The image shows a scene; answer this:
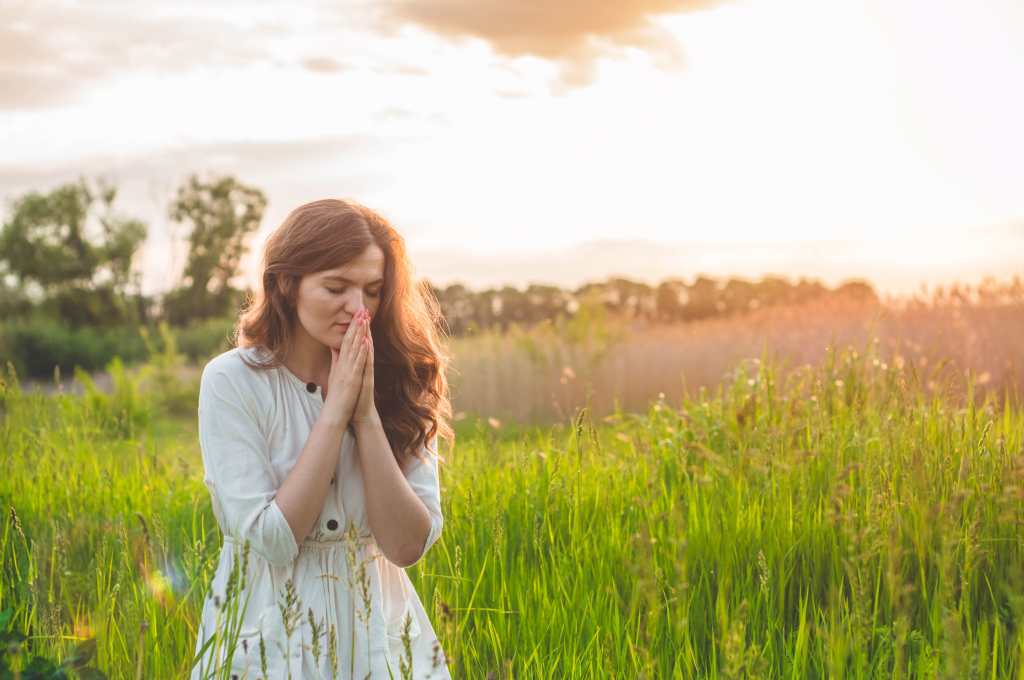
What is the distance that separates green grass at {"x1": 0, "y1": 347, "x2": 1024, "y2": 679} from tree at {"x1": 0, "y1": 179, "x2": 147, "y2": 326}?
28106 millimetres

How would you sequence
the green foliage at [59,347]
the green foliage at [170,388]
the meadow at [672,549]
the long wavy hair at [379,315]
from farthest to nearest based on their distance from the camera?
1. the green foliage at [59,347]
2. the green foliage at [170,388]
3. the meadow at [672,549]
4. the long wavy hair at [379,315]

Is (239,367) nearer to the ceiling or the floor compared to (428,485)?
nearer to the ceiling

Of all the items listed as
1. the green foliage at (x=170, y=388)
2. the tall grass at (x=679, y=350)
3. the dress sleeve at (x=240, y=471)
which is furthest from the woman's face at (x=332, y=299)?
the green foliage at (x=170, y=388)

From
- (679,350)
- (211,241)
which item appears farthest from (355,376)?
(211,241)

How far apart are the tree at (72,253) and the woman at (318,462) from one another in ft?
99.0

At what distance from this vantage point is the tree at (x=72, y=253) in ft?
101

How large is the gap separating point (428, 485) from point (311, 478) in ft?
1.45

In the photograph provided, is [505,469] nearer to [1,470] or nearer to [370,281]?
[370,281]

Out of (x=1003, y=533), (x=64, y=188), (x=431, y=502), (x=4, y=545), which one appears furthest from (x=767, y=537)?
(x=64, y=188)

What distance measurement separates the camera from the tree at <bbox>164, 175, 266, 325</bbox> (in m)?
32.2

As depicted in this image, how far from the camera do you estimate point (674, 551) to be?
3.37m

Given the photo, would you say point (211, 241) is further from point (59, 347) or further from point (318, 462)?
point (318, 462)

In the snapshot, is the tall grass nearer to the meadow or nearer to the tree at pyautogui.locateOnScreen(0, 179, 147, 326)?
the meadow

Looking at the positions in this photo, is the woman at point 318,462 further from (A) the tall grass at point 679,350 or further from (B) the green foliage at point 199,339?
(B) the green foliage at point 199,339
